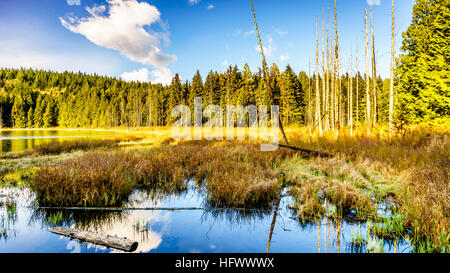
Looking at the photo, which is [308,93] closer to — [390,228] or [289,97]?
[289,97]

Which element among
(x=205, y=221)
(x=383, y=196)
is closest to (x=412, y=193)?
(x=383, y=196)

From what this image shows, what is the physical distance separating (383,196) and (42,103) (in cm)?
11701

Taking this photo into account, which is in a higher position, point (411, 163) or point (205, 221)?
point (411, 163)

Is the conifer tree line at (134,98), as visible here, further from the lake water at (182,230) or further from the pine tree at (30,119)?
the lake water at (182,230)

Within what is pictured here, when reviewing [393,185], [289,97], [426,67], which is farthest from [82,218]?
[289,97]

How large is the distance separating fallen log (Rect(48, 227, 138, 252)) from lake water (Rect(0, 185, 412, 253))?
2.6 inches

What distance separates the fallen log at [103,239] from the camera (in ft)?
8.30

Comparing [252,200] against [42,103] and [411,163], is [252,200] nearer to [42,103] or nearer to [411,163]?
[411,163]

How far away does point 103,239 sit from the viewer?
261 cm

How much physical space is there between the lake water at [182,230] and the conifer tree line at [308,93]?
342cm

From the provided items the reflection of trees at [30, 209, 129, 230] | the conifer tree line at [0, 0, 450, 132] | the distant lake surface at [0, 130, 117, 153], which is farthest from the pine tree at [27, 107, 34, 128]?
the reflection of trees at [30, 209, 129, 230]

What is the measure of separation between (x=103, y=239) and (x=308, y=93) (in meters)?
44.9

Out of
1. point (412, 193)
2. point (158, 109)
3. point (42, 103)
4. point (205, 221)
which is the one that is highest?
point (42, 103)

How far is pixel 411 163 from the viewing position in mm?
5867
